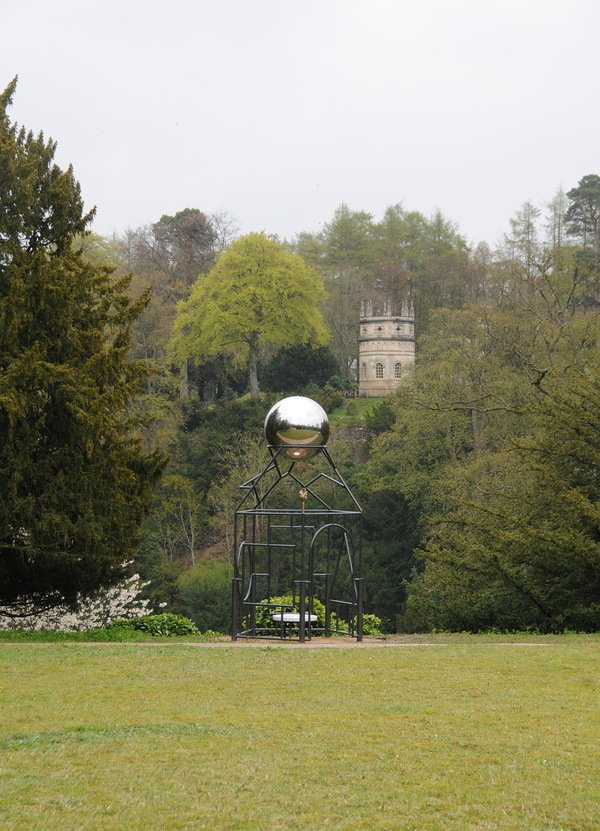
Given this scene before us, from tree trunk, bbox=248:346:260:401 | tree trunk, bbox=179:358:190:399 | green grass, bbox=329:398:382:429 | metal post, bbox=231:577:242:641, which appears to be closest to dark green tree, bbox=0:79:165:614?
metal post, bbox=231:577:242:641

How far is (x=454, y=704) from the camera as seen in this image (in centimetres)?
816

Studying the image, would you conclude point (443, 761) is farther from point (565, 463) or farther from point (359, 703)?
point (565, 463)

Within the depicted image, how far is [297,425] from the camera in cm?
1427

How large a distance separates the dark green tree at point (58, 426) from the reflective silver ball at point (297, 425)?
3.99 metres

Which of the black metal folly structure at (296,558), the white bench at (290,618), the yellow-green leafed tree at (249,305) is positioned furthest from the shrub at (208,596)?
the white bench at (290,618)

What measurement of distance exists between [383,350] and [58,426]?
51.2 m

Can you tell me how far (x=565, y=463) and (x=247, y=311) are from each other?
4144cm

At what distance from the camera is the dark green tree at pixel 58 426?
1650 centimetres

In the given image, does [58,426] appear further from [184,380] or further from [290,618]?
[184,380]

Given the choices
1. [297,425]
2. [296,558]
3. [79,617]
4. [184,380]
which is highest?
[184,380]

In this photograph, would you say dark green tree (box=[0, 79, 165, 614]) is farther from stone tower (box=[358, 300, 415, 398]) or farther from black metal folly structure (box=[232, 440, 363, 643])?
stone tower (box=[358, 300, 415, 398])

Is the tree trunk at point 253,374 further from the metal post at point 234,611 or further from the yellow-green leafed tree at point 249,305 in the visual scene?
the metal post at point 234,611

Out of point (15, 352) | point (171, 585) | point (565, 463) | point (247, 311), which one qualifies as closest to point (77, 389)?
point (15, 352)

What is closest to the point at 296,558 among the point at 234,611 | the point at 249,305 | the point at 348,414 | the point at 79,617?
the point at 79,617
